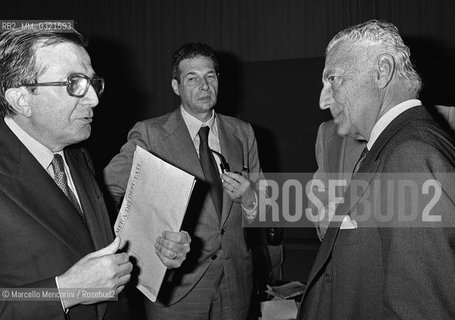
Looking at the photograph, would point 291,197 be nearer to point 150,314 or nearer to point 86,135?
point 150,314

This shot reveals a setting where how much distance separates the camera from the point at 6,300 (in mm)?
1026

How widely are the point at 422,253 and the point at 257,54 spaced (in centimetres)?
343

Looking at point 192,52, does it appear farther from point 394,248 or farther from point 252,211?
point 394,248

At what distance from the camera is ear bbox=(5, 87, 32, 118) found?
3.91 ft

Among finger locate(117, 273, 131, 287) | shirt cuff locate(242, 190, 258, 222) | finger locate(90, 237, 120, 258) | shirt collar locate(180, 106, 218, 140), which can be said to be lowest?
shirt cuff locate(242, 190, 258, 222)

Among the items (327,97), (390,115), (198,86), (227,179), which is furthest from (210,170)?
(390,115)

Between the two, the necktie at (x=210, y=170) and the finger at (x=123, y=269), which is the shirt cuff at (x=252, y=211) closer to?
the necktie at (x=210, y=170)

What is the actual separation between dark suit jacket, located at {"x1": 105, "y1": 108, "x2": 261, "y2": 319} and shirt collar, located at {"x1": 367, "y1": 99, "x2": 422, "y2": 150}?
1.03 m

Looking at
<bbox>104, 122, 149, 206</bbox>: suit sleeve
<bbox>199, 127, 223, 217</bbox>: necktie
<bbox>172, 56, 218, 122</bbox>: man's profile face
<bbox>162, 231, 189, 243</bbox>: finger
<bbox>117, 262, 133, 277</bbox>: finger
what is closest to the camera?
<bbox>117, 262, 133, 277</bbox>: finger

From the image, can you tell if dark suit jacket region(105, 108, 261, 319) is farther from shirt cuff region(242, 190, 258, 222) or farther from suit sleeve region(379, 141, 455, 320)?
suit sleeve region(379, 141, 455, 320)

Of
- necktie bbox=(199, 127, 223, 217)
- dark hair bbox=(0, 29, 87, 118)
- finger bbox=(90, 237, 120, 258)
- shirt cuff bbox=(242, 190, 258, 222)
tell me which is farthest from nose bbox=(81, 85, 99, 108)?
shirt cuff bbox=(242, 190, 258, 222)

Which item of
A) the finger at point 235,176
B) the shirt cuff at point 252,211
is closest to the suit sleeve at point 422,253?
the finger at point 235,176

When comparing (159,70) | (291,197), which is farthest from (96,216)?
(159,70)

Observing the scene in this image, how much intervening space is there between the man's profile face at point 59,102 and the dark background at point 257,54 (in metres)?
2.97
